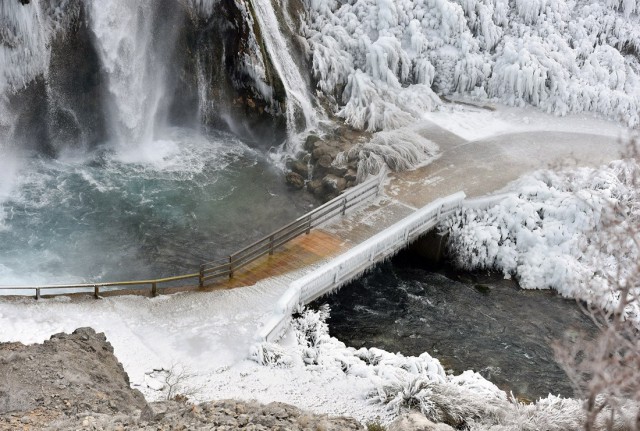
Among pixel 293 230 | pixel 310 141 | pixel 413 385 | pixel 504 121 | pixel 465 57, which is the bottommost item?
pixel 413 385

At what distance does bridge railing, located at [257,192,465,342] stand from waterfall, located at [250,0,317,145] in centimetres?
620

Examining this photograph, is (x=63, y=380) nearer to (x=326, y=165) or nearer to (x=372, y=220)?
(x=372, y=220)

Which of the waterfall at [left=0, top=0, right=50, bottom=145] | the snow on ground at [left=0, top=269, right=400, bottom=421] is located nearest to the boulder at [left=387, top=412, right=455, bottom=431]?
the snow on ground at [left=0, top=269, right=400, bottom=421]

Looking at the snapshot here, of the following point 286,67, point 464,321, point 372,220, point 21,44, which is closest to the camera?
point 464,321

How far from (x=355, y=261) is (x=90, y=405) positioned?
8.06 metres

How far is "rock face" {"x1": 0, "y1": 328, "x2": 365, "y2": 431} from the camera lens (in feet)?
38.3

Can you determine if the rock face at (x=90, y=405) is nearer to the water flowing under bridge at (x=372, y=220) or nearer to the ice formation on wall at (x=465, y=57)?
the water flowing under bridge at (x=372, y=220)

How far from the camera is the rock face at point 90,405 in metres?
11.7

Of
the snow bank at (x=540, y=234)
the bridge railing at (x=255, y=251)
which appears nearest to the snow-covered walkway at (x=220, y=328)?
the bridge railing at (x=255, y=251)

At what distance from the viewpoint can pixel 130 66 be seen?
80.3 ft

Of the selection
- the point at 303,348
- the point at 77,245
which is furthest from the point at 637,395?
the point at 77,245

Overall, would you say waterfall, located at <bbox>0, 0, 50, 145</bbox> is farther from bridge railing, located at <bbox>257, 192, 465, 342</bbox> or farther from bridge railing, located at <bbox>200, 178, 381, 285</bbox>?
bridge railing, located at <bbox>257, 192, 465, 342</bbox>

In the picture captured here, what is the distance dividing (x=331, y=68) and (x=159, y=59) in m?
5.56

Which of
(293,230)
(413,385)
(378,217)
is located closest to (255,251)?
(293,230)
